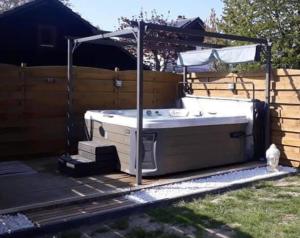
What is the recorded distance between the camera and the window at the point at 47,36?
11039mm

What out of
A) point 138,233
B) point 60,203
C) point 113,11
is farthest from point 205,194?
point 113,11

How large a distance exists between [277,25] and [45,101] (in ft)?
21.1

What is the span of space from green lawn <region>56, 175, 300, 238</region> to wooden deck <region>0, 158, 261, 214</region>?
0.75 m

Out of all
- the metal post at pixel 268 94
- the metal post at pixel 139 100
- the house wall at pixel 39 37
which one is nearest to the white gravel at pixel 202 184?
the metal post at pixel 139 100

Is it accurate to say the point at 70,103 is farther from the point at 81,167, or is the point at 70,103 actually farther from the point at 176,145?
the point at 176,145

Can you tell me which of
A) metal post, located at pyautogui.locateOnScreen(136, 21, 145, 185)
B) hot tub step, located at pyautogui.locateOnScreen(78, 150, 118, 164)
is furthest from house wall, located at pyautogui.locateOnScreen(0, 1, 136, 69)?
metal post, located at pyautogui.locateOnScreen(136, 21, 145, 185)

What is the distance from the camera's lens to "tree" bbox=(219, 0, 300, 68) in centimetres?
1012

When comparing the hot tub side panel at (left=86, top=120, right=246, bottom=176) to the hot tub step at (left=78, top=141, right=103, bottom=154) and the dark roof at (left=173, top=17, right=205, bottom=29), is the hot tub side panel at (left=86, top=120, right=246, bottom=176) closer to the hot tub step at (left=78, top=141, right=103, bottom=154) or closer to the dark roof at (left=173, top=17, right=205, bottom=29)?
the hot tub step at (left=78, top=141, right=103, bottom=154)

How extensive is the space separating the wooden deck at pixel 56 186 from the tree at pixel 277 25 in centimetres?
514

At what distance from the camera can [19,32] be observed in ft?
35.1

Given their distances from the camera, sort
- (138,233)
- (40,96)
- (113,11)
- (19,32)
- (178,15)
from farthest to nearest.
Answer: (178,15) → (113,11) → (19,32) → (40,96) → (138,233)

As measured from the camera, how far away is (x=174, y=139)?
5.66 meters

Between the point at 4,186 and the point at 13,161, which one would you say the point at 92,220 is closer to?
the point at 4,186

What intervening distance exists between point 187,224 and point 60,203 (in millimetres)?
1383
